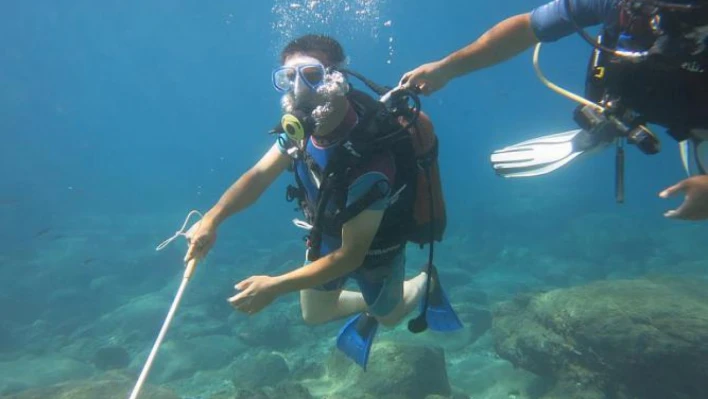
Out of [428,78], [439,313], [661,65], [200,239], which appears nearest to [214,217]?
[200,239]

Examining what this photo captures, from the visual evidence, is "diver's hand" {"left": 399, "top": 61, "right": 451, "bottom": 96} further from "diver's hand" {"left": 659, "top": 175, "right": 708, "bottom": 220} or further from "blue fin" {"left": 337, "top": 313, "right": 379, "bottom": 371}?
"blue fin" {"left": 337, "top": 313, "right": 379, "bottom": 371}

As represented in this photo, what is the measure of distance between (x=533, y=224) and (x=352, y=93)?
27868 millimetres

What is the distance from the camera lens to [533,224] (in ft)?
95.6

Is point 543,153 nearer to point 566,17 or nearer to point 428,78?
point 566,17

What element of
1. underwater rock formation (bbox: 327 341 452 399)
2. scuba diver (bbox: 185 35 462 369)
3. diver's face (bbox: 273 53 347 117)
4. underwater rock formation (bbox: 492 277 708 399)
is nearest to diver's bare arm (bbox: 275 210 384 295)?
scuba diver (bbox: 185 35 462 369)

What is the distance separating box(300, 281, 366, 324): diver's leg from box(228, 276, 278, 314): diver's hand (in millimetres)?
1971

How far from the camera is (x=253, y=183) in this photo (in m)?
4.70

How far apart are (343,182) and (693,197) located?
2.25m

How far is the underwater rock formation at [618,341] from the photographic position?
718cm

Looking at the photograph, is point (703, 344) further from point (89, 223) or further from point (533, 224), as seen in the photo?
point (89, 223)

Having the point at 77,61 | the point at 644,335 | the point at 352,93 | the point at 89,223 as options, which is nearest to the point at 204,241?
the point at 352,93

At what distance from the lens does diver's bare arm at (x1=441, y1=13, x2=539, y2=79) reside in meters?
3.82

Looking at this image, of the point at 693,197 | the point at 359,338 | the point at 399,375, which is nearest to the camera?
the point at 693,197

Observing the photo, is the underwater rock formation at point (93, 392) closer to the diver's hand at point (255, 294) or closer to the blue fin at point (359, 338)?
the blue fin at point (359, 338)
